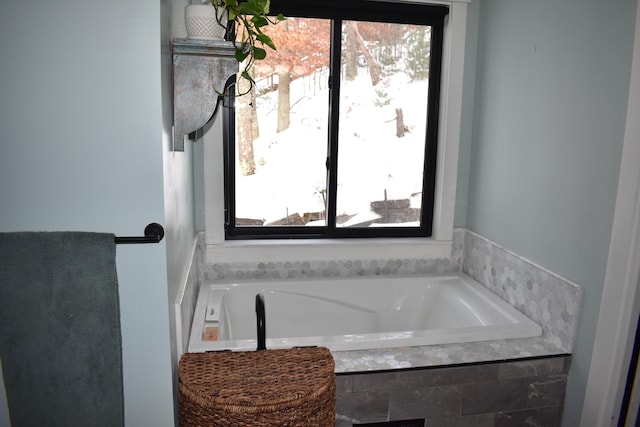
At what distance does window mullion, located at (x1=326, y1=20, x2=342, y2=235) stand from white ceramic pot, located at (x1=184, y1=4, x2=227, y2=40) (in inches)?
47.5

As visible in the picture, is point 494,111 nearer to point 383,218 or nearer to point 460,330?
point 383,218

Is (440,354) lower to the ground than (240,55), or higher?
lower

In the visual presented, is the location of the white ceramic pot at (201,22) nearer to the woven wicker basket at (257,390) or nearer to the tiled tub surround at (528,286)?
the woven wicker basket at (257,390)

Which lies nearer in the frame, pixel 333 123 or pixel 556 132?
pixel 556 132

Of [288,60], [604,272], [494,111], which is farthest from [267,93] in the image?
[604,272]

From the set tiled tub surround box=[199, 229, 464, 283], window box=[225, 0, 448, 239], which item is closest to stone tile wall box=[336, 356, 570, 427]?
tiled tub surround box=[199, 229, 464, 283]

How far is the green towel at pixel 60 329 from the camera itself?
1184 mm

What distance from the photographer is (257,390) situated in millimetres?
1320

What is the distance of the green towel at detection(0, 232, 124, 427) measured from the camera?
3.88 feet

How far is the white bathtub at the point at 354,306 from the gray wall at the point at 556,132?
13.8 inches

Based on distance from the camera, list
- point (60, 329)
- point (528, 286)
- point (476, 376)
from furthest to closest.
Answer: point (528, 286)
point (476, 376)
point (60, 329)

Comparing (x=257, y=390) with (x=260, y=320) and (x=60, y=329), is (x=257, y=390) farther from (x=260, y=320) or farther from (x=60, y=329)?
(x=60, y=329)

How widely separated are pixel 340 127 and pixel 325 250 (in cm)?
71

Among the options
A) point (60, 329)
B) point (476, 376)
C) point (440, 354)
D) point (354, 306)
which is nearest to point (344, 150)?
point (354, 306)
